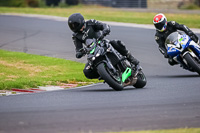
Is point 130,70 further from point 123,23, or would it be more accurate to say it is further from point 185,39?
point 123,23

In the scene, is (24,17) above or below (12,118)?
below

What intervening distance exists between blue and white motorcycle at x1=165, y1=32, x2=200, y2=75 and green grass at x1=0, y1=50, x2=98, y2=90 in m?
2.26

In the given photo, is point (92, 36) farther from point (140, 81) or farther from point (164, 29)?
point (164, 29)

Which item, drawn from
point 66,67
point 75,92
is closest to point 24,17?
point 66,67

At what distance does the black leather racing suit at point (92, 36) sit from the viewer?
37.4ft

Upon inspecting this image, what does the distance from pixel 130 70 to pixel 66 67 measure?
18.2 ft

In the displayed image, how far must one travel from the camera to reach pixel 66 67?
55.2ft

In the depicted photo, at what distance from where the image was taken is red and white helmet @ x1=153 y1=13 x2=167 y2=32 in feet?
45.8

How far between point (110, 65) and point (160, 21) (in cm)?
354

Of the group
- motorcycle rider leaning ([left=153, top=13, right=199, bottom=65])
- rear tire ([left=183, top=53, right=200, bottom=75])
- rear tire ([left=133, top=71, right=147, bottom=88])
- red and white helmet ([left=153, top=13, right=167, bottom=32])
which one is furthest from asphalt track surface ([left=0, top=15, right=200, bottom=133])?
red and white helmet ([left=153, top=13, right=167, bottom=32])

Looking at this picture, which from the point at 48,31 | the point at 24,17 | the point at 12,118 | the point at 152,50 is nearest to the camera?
the point at 12,118

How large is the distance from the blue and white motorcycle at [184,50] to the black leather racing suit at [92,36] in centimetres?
229

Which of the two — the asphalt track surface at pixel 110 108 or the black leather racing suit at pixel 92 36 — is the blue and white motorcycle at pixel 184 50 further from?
the black leather racing suit at pixel 92 36

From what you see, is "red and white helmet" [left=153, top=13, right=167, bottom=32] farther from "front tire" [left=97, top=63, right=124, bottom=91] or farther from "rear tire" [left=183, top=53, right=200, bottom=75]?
"front tire" [left=97, top=63, right=124, bottom=91]
